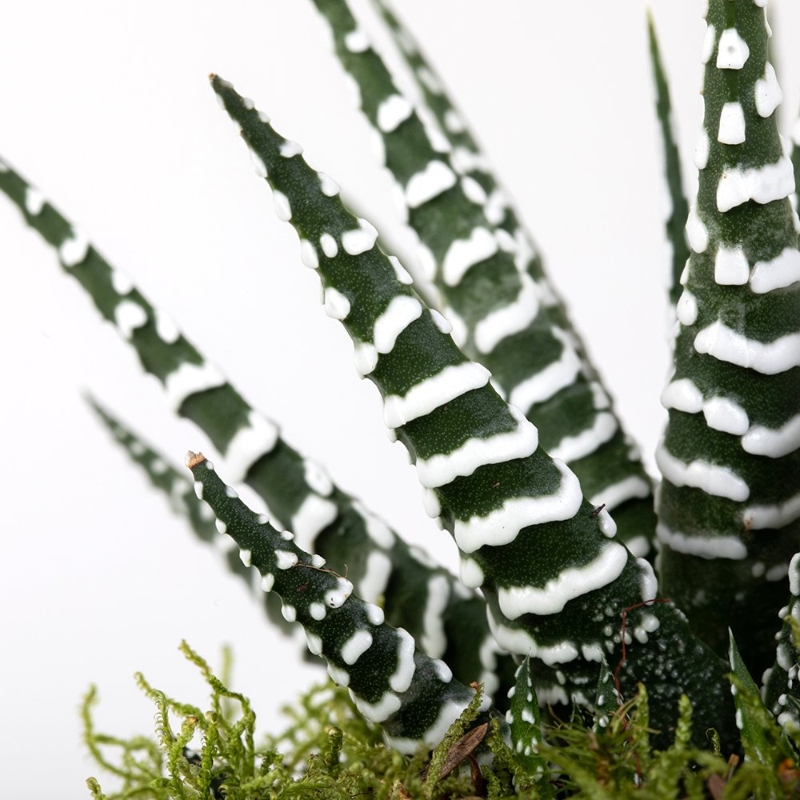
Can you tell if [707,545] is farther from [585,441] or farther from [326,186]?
[326,186]

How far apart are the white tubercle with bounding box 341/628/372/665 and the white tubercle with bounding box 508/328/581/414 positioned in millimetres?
130

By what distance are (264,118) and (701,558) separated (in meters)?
0.19

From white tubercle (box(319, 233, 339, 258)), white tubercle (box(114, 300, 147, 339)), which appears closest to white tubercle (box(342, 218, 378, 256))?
white tubercle (box(319, 233, 339, 258))

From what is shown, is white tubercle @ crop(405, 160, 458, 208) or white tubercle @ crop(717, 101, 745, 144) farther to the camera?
white tubercle @ crop(405, 160, 458, 208)

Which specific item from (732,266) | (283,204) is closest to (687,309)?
(732,266)

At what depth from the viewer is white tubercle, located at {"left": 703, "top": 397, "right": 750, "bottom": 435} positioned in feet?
1.03

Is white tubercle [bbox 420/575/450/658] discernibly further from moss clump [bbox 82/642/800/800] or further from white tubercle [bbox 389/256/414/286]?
white tubercle [bbox 389/256/414/286]

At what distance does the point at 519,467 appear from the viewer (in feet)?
0.92

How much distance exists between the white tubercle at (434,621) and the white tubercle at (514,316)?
9cm

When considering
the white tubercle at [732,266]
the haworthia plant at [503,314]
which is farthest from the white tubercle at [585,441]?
the white tubercle at [732,266]

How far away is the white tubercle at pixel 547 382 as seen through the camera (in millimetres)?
395

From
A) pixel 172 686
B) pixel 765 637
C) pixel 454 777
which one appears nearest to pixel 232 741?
pixel 454 777

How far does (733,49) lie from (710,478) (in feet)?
0.41

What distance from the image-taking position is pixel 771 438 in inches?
Result: 12.4
